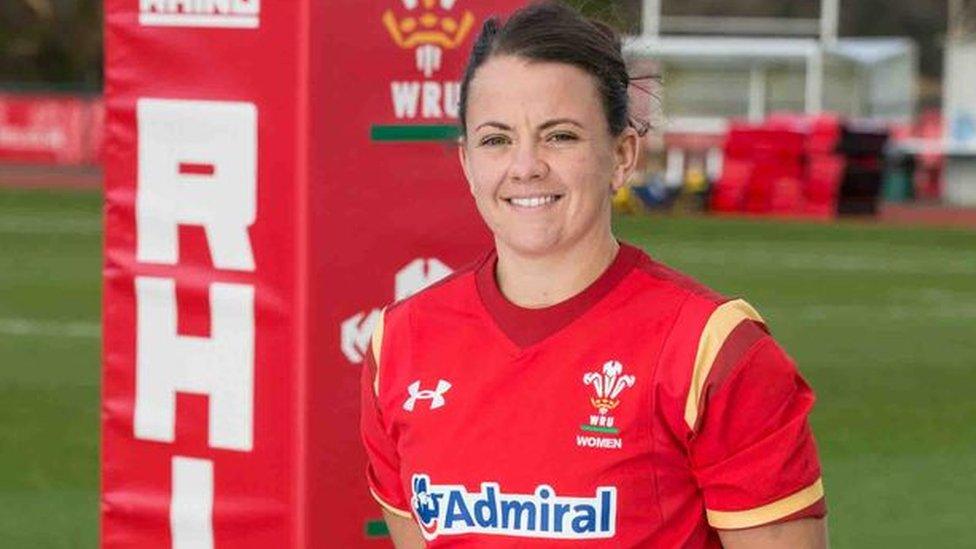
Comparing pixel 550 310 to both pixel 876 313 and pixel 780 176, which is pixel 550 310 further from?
pixel 780 176

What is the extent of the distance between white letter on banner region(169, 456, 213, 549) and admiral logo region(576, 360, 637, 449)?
73.9 inches

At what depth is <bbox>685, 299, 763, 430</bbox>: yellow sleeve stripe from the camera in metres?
3.51

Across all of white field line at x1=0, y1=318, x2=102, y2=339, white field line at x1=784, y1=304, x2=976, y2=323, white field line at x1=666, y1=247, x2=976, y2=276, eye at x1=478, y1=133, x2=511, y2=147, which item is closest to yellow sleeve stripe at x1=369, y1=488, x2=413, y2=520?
eye at x1=478, y1=133, x2=511, y2=147

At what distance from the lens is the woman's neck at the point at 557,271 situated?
3607 mm

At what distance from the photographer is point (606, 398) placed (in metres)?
3.53

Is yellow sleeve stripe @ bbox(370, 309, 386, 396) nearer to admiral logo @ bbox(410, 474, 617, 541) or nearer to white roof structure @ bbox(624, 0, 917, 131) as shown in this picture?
admiral logo @ bbox(410, 474, 617, 541)

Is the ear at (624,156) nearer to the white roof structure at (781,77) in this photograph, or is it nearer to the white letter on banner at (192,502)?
the white letter on banner at (192,502)

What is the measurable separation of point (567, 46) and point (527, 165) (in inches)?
7.4

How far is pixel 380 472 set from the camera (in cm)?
390

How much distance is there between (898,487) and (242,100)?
5.70 meters

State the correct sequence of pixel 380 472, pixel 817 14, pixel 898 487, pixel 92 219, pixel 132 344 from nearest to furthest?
pixel 380 472 → pixel 132 344 → pixel 898 487 → pixel 92 219 → pixel 817 14

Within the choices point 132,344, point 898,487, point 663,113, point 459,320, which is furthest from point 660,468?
point 898,487

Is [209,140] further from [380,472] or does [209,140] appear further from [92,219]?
[92,219]

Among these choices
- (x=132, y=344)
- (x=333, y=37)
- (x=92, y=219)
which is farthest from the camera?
(x=92, y=219)
